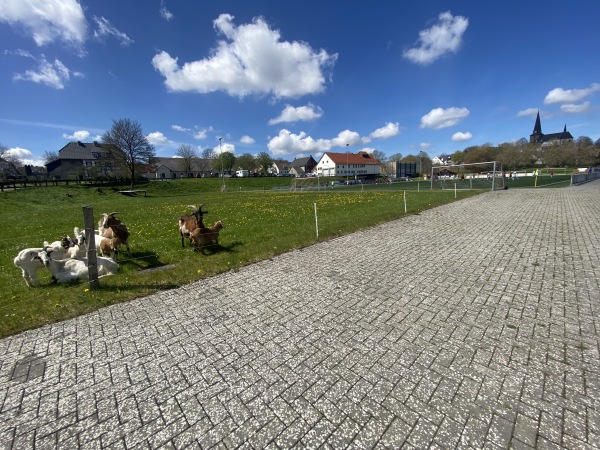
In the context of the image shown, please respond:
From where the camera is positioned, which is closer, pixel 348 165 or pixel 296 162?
pixel 348 165

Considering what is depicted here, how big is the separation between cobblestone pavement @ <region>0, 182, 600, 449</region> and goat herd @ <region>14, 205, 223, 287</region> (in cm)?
210

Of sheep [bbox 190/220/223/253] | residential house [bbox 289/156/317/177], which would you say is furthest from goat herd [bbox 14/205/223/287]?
residential house [bbox 289/156/317/177]

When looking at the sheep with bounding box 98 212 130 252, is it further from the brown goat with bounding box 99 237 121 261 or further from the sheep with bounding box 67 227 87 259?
the sheep with bounding box 67 227 87 259

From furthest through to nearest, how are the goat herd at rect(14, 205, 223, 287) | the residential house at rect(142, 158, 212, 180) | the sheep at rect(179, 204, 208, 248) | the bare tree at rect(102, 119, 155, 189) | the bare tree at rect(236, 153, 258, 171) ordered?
the bare tree at rect(236, 153, 258, 171) → the residential house at rect(142, 158, 212, 180) → the bare tree at rect(102, 119, 155, 189) → the sheep at rect(179, 204, 208, 248) → the goat herd at rect(14, 205, 223, 287)

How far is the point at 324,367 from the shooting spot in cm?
304

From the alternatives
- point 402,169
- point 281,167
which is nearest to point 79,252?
point 402,169

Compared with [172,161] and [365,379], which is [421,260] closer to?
[365,379]

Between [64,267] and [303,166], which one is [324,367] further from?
[303,166]

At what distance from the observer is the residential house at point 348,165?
107 m

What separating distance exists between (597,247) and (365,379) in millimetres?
8472

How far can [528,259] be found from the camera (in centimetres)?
658

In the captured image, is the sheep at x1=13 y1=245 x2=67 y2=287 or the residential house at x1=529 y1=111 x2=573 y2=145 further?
the residential house at x1=529 y1=111 x2=573 y2=145

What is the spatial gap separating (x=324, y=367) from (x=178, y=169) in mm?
112719

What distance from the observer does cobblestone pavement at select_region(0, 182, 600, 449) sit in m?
2.29
